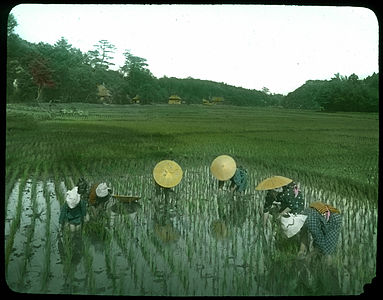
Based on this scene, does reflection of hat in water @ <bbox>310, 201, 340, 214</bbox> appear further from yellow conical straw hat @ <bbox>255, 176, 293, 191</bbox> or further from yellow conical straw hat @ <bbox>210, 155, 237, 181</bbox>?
yellow conical straw hat @ <bbox>210, 155, 237, 181</bbox>

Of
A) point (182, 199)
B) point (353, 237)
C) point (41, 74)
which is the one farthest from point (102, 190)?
point (353, 237)

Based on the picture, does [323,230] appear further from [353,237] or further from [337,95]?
[337,95]

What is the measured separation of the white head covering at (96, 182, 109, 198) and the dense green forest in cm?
60

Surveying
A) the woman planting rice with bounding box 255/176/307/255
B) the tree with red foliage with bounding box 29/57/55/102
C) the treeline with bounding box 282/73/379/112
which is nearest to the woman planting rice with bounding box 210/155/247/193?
the woman planting rice with bounding box 255/176/307/255

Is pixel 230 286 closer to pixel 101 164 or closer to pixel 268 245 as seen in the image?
pixel 268 245

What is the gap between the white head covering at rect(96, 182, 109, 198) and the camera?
9.57 ft

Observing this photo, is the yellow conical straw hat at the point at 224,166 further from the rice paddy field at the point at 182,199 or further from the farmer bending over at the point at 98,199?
the farmer bending over at the point at 98,199

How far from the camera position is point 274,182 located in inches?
112

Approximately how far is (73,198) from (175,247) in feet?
2.49

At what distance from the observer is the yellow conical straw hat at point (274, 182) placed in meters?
2.85

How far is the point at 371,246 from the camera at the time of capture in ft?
9.44

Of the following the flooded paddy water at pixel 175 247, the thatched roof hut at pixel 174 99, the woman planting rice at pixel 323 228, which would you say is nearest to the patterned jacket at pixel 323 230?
the woman planting rice at pixel 323 228

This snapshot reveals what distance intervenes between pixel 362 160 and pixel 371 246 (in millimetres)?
590
